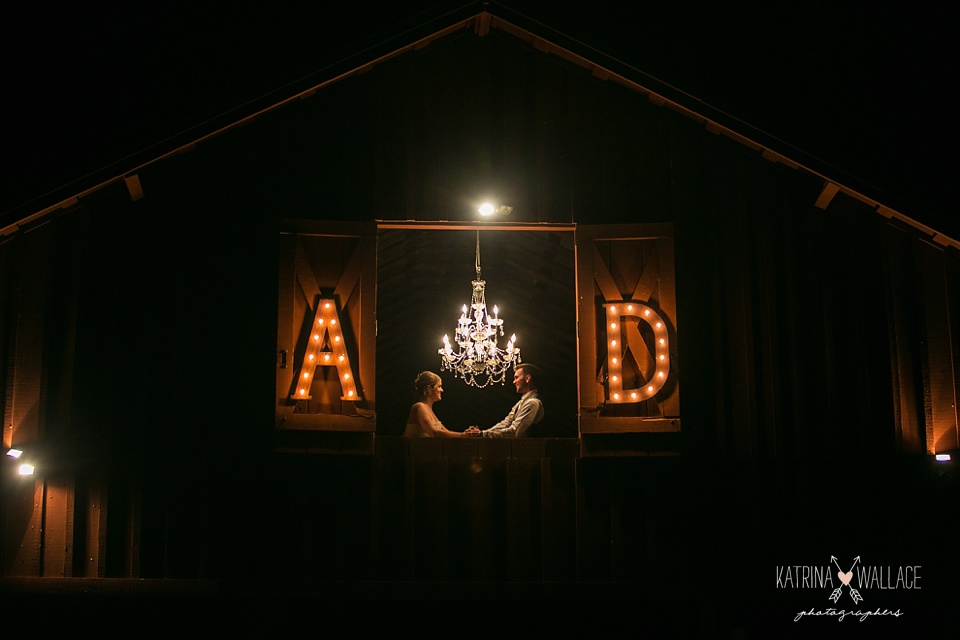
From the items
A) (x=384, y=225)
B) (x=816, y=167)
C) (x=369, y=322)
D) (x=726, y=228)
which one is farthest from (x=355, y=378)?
(x=816, y=167)

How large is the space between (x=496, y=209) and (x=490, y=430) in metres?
3.26

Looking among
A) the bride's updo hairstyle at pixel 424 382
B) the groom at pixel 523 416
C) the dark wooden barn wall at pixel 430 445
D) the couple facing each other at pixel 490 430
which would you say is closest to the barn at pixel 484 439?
the dark wooden barn wall at pixel 430 445

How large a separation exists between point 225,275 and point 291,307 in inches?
34.4

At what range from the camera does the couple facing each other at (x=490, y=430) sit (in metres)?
11.5

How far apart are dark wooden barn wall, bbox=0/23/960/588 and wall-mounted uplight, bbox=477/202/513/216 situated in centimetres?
10

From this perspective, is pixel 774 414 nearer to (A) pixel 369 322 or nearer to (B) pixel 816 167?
(B) pixel 816 167

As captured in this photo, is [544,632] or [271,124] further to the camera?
[544,632]

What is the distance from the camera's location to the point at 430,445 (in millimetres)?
9477

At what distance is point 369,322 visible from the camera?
9.33m

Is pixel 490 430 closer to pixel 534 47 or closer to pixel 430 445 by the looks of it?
pixel 430 445

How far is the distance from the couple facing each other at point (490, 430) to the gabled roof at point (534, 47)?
12.5 ft

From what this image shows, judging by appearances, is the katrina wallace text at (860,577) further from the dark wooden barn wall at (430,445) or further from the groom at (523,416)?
the groom at (523,416)

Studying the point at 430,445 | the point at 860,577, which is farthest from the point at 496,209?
the point at 860,577

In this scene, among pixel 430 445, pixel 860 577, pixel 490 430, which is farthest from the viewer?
pixel 490 430
